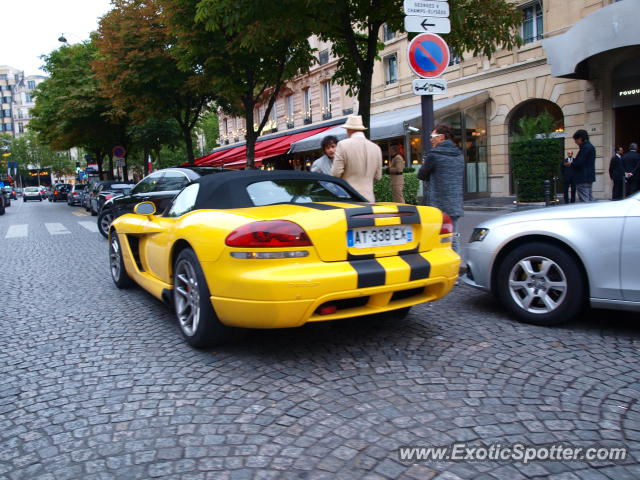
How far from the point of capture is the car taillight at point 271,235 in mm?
3336

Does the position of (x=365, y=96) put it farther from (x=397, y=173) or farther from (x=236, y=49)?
(x=236, y=49)

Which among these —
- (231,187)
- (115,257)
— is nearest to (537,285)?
(231,187)

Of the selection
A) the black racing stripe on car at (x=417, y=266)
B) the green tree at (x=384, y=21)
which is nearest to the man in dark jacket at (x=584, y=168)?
the green tree at (x=384, y=21)

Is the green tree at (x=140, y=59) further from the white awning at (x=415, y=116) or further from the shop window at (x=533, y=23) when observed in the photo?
the shop window at (x=533, y=23)

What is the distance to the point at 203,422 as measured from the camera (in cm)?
277

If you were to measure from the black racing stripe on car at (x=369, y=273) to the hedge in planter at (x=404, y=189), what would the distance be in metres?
12.2

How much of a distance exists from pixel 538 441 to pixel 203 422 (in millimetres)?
1618

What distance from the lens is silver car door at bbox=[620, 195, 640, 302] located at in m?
3.87

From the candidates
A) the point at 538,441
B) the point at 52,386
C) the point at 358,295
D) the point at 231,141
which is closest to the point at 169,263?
the point at 52,386

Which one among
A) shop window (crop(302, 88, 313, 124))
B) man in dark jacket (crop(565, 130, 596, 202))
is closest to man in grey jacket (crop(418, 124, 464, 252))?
man in dark jacket (crop(565, 130, 596, 202))

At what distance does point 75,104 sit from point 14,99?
117 m

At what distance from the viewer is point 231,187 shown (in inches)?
163

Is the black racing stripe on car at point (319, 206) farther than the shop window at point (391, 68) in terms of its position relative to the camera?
No

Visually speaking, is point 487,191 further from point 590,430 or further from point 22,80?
point 22,80
